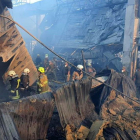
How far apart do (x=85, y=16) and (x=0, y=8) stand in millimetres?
15033

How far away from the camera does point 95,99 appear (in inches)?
275

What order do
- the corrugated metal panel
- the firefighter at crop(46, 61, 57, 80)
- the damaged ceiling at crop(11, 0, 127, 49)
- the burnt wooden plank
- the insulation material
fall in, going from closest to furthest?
the burnt wooden plank
the insulation material
the corrugated metal panel
the firefighter at crop(46, 61, 57, 80)
the damaged ceiling at crop(11, 0, 127, 49)

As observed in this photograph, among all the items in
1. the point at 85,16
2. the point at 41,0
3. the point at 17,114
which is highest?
the point at 41,0

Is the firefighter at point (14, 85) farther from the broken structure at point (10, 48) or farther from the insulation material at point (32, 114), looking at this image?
the insulation material at point (32, 114)

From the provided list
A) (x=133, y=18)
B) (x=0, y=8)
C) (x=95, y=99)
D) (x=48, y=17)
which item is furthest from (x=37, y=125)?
(x=48, y=17)

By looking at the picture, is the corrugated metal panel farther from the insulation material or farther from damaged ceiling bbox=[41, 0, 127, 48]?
damaged ceiling bbox=[41, 0, 127, 48]

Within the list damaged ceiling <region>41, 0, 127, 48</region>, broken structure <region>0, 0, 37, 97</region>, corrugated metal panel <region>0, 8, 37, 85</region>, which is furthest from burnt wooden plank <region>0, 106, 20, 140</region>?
damaged ceiling <region>41, 0, 127, 48</region>

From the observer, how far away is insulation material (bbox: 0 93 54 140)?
13.1ft

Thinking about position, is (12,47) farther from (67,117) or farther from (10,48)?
(67,117)

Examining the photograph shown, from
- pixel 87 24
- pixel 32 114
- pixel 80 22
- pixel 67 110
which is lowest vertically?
pixel 67 110

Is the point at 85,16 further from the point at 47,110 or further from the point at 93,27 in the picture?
the point at 47,110

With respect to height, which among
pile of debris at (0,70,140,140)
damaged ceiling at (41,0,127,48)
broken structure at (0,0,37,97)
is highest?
damaged ceiling at (41,0,127,48)

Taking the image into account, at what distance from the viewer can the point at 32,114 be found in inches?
166

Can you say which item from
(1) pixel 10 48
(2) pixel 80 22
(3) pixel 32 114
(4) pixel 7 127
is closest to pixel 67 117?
(3) pixel 32 114
